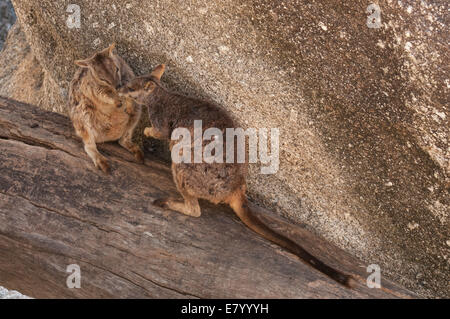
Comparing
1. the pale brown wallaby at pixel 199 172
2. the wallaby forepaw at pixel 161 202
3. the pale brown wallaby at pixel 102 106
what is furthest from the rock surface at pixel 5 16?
the wallaby forepaw at pixel 161 202

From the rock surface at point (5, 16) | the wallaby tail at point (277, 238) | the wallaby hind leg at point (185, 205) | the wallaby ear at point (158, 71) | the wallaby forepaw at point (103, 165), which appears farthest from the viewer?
the rock surface at point (5, 16)

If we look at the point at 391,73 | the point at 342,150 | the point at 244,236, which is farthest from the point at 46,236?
the point at 391,73

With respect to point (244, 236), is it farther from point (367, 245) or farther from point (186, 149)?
point (367, 245)

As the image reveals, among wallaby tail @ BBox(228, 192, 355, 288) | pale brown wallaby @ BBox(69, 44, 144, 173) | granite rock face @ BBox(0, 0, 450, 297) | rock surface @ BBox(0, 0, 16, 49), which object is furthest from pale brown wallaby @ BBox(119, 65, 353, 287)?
rock surface @ BBox(0, 0, 16, 49)

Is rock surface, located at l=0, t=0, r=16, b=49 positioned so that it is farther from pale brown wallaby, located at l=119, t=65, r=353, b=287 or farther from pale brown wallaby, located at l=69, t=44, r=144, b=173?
pale brown wallaby, located at l=119, t=65, r=353, b=287

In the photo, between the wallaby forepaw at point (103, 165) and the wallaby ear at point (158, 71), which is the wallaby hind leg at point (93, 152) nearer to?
the wallaby forepaw at point (103, 165)
